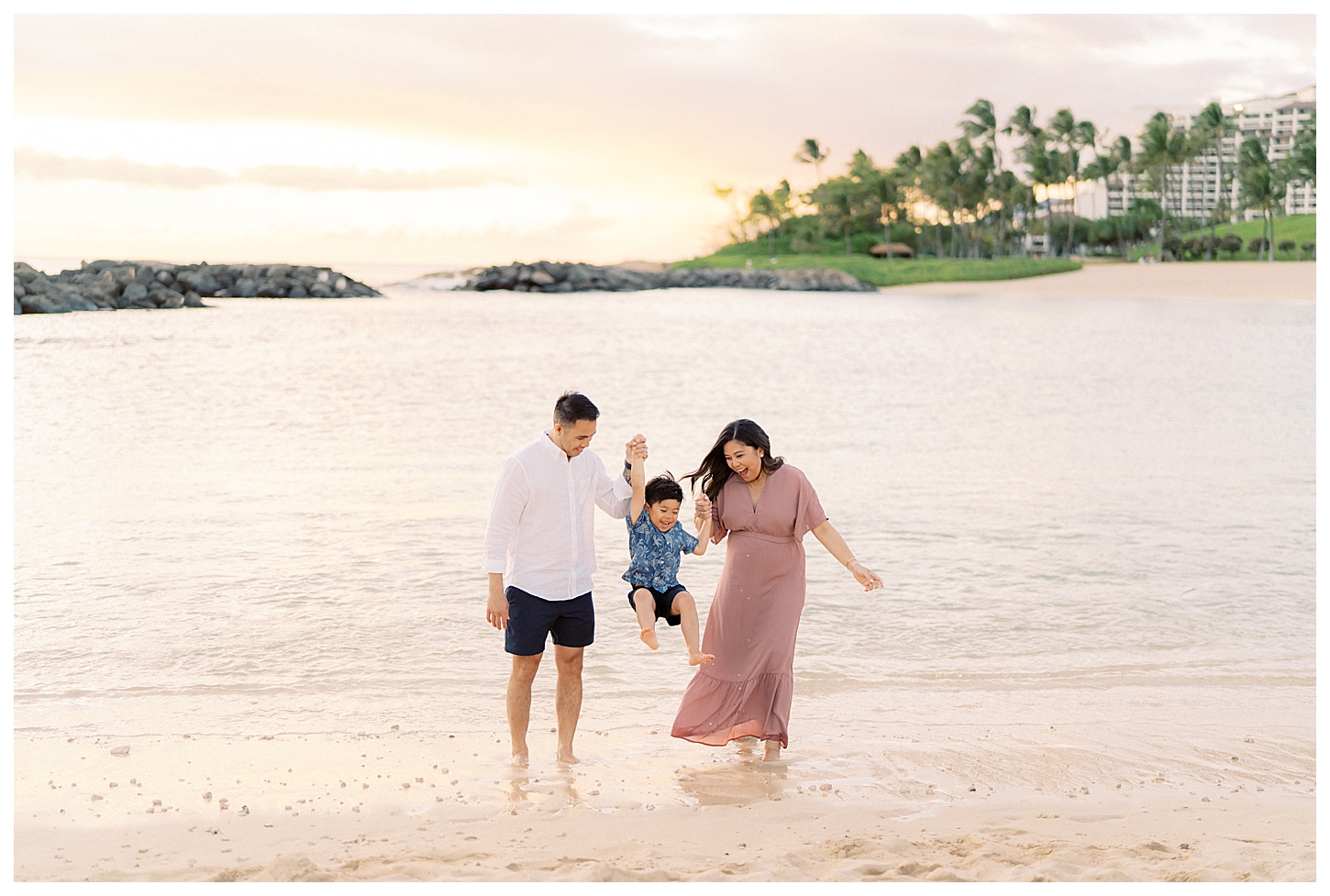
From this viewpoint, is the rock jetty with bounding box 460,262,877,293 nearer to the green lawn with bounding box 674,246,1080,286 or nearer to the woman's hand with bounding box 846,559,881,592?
the green lawn with bounding box 674,246,1080,286

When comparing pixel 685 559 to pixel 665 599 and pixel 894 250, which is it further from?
pixel 894 250

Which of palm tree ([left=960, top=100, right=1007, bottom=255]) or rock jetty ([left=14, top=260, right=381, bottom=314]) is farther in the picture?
palm tree ([left=960, top=100, right=1007, bottom=255])

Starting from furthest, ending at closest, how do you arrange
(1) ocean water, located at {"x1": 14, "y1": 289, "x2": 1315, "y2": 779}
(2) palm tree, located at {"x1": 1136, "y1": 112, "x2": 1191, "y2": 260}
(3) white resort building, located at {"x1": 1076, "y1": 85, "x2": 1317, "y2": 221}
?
(3) white resort building, located at {"x1": 1076, "y1": 85, "x2": 1317, "y2": 221} < (2) palm tree, located at {"x1": 1136, "y1": 112, "x2": 1191, "y2": 260} < (1) ocean water, located at {"x1": 14, "y1": 289, "x2": 1315, "y2": 779}

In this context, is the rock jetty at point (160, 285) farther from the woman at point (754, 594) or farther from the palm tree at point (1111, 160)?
the palm tree at point (1111, 160)

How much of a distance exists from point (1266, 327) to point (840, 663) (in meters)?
40.2

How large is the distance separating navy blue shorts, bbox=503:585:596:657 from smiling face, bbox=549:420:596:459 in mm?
641

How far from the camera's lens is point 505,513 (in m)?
4.78

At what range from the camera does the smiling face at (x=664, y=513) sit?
4832 mm

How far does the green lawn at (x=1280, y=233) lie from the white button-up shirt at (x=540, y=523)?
91223mm

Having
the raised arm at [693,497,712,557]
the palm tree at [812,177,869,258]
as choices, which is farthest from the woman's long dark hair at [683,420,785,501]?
the palm tree at [812,177,869,258]

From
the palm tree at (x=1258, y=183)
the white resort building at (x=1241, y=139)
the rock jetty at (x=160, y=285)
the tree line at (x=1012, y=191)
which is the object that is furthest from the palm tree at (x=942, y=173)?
the white resort building at (x=1241, y=139)

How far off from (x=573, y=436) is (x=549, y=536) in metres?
0.45

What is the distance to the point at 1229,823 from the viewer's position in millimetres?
4406

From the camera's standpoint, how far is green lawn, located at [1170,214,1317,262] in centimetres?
8844
